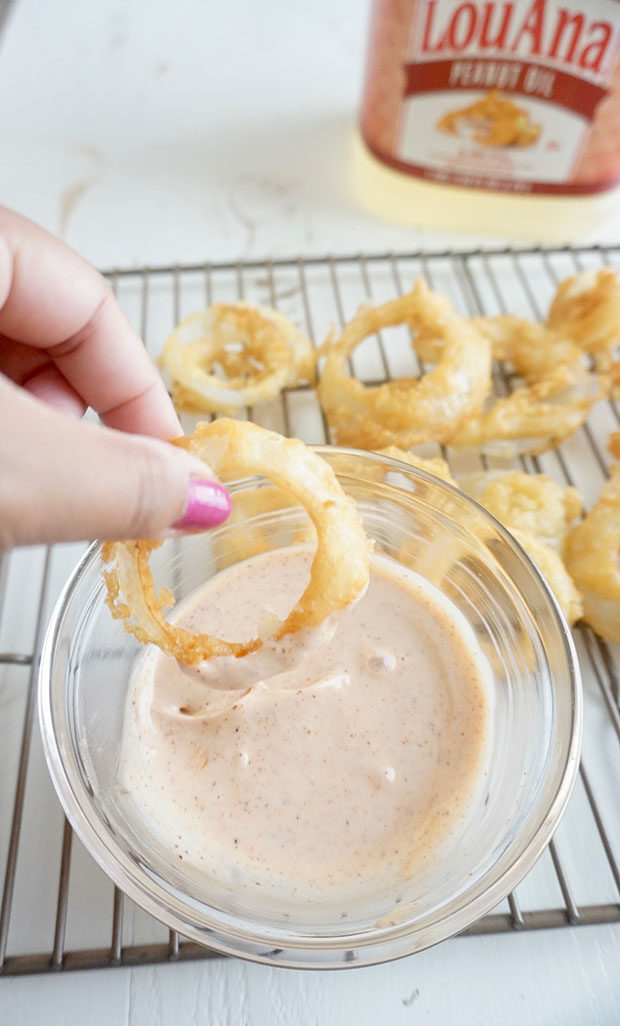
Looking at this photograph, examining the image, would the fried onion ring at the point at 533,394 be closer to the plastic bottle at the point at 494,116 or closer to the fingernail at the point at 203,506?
the plastic bottle at the point at 494,116

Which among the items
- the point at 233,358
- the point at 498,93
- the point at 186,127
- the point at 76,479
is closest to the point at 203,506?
the point at 76,479

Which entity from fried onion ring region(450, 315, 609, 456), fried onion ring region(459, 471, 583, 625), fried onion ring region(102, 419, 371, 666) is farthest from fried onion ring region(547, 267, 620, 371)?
fried onion ring region(102, 419, 371, 666)

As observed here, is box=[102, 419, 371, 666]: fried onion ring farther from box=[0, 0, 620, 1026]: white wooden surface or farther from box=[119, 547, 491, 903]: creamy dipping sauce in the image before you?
box=[0, 0, 620, 1026]: white wooden surface

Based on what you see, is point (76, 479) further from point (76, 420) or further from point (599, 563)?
point (599, 563)

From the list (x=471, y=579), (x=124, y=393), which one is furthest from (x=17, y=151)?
(x=471, y=579)

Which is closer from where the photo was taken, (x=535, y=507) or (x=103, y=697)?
(x=103, y=697)

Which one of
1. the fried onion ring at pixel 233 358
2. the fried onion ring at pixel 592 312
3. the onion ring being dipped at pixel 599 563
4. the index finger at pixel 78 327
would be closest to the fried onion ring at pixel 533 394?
the fried onion ring at pixel 592 312
